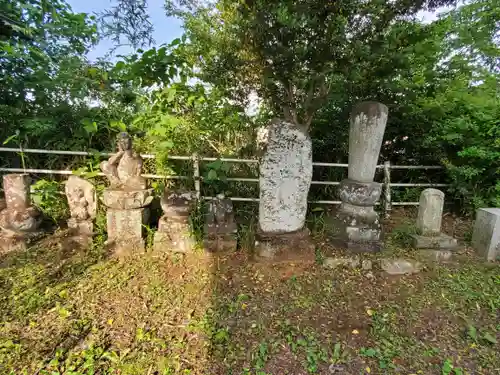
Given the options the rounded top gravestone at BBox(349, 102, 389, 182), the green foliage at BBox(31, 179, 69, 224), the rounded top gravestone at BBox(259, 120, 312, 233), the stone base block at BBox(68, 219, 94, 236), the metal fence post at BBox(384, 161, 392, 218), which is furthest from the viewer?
the metal fence post at BBox(384, 161, 392, 218)

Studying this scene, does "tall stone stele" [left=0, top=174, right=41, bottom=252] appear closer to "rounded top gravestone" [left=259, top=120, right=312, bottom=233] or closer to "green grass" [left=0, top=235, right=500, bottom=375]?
"green grass" [left=0, top=235, right=500, bottom=375]

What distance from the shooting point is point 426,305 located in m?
2.34

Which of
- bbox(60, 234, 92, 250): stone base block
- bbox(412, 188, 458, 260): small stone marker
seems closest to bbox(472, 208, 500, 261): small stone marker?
bbox(412, 188, 458, 260): small stone marker

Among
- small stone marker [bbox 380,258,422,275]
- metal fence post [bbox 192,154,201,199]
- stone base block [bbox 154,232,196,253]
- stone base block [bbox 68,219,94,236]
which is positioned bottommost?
small stone marker [bbox 380,258,422,275]

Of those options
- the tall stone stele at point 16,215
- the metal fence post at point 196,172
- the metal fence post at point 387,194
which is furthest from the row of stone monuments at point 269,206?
the metal fence post at point 387,194

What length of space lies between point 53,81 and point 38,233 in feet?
6.22

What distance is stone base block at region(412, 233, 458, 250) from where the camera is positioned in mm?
3084

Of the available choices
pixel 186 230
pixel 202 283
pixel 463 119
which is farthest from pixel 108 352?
pixel 463 119

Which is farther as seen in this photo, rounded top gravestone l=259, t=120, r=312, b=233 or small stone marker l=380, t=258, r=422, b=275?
small stone marker l=380, t=258, r=422, b=275

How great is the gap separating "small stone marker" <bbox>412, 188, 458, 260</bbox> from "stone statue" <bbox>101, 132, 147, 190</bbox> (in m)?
3.25

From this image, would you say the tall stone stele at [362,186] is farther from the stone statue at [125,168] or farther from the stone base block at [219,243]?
the stone statue at [125,168]

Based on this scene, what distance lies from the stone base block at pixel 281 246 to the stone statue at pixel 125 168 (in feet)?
4.89

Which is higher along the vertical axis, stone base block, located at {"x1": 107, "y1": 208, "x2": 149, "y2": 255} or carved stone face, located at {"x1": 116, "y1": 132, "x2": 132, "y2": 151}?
carved stone face, located at {"x1": 116, "y1": 132, "x2": 132, "y2": 151}

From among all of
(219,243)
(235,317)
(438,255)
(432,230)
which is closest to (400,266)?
(438,255)
